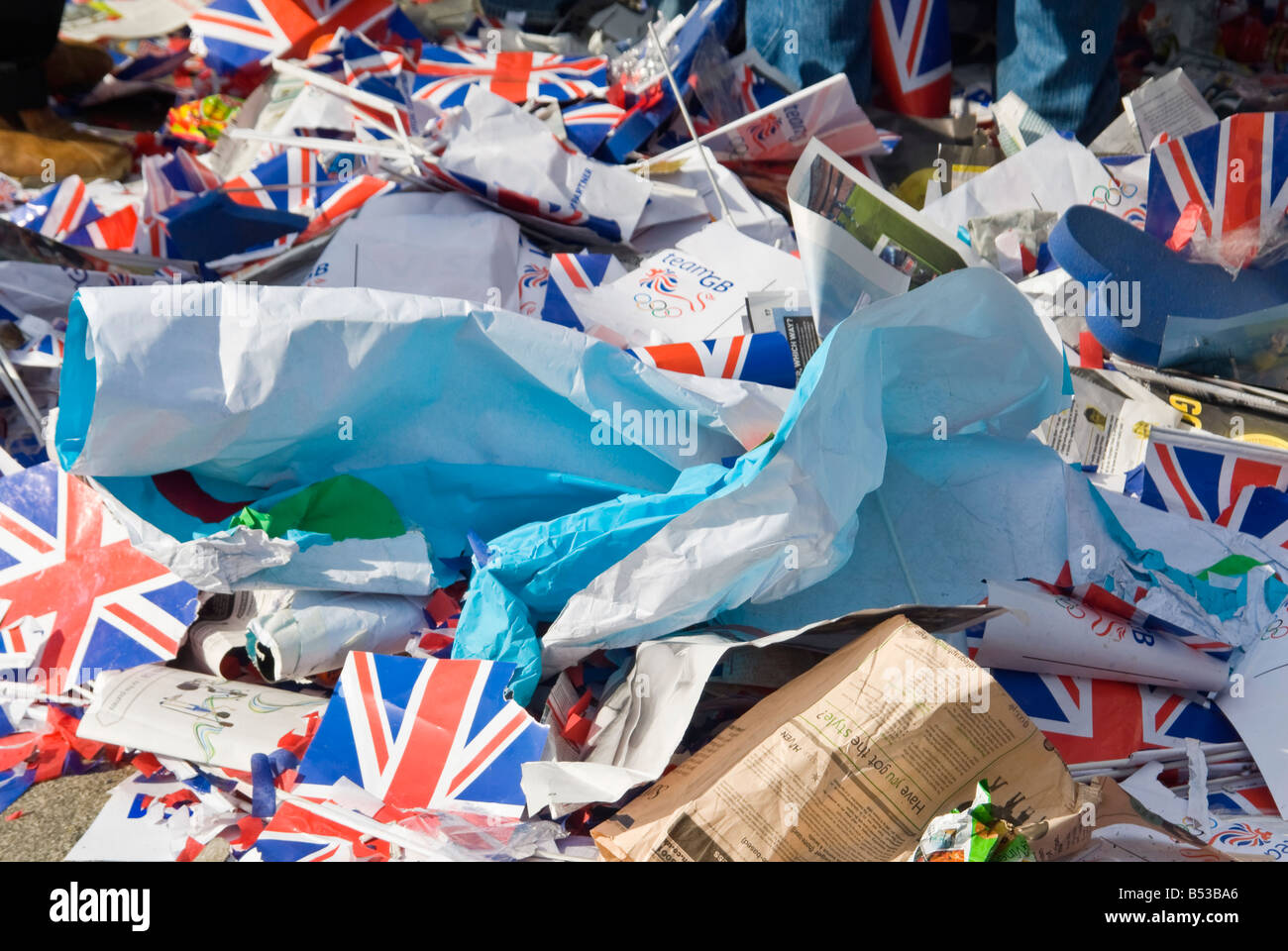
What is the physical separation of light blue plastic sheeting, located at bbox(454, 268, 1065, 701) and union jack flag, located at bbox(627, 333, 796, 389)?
0.25 metres

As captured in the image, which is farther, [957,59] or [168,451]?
[957,59]

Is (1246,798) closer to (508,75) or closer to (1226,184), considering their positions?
(1226,184)

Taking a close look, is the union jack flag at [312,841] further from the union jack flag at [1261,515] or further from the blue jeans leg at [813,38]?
the blue jeans leg at [813,38]

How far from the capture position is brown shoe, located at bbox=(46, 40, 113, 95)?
354cm

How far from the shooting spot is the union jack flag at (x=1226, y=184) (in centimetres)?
228

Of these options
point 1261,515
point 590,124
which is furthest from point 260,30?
point 1261,515

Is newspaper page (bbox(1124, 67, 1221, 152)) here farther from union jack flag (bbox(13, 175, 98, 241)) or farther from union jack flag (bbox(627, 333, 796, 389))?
union jack flag (bbox(13, 175, 98, 241))

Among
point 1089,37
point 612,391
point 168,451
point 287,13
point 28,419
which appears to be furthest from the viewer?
point 287,13

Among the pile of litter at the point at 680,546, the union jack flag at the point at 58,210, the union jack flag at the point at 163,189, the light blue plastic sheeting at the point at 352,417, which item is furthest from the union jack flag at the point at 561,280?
the union jack flag at the point at 58,210

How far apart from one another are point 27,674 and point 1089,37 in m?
2.75

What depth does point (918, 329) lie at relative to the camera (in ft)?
5.41

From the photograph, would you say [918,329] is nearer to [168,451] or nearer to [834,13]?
[168,451]
